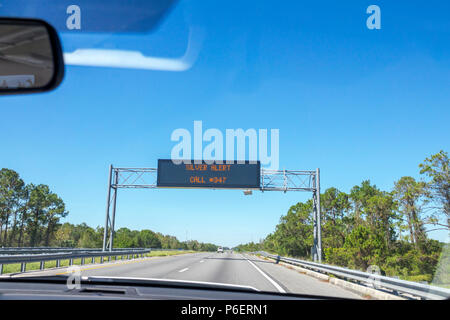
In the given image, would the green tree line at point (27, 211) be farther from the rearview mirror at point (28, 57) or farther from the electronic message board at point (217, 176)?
the rearview mirror at point (28, 57)

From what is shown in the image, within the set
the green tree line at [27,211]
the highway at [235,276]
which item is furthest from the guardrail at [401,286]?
the green tree line at [27,211]

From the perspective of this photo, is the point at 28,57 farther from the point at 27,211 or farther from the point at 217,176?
the point at 27,211

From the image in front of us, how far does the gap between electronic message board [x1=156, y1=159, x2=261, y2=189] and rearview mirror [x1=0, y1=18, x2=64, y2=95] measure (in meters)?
25.8

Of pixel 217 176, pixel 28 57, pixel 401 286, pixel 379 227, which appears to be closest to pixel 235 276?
pixel 401 286

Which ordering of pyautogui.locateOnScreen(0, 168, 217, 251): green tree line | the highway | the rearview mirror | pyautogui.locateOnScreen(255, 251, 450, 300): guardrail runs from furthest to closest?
1. pyautogui.locateOnScreen(0, 168, 217, 251): green tree line
2. the highway
3. pyautogui.locateOnScreen(255, 251, 450, 300): guardrail
4. the rearview mirror

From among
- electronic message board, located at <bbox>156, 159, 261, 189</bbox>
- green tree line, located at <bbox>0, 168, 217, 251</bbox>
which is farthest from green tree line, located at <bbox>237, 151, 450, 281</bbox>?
green tree line, located at <bbox>0, 168, 217, 251</bbox>

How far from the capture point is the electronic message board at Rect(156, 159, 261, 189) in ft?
96.3

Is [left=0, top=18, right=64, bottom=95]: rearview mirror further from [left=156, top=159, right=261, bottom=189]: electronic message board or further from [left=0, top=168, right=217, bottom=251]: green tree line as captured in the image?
[left=0, top=168, right=217, bottom=251]: green tree line

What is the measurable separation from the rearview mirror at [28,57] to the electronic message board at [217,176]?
25759 mm

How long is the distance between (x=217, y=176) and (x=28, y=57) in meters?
25.9

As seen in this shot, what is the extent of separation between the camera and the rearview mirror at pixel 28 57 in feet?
11.2

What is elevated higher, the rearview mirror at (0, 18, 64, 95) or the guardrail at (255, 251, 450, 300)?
the rearview mirror at (0, 18, 64, 95)

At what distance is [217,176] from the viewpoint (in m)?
29.4
